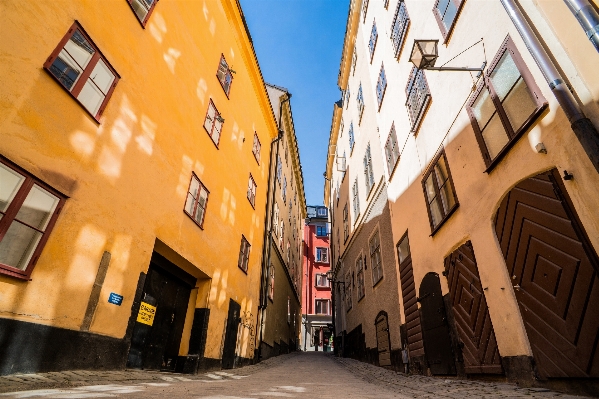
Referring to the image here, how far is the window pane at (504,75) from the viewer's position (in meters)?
5.02

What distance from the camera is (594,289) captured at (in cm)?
333

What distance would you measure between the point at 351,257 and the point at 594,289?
13057 mm

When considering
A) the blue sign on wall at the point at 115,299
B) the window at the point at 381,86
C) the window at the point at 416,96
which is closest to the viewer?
the blue sign on wall at the point at 115,299

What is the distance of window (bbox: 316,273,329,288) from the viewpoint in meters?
32.4

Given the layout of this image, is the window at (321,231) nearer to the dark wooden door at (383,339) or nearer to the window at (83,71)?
the dark wooden door at (383,339)

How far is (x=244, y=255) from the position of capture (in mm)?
12141

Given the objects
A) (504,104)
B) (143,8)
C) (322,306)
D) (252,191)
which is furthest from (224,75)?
→ (322,306)

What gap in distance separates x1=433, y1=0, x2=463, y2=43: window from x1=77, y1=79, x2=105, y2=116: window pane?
7.50 meters

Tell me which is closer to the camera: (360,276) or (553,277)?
(553,277)

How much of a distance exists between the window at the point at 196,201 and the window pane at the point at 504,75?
733 cm

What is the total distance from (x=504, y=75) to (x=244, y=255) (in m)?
10.0

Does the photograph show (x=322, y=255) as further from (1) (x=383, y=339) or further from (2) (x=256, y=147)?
(1) (x=383, y=339)

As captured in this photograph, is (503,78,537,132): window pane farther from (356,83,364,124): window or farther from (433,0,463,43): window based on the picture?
(356,83,364,124): window

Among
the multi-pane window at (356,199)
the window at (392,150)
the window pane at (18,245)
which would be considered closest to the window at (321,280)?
the multi-pane window at (356,199)
